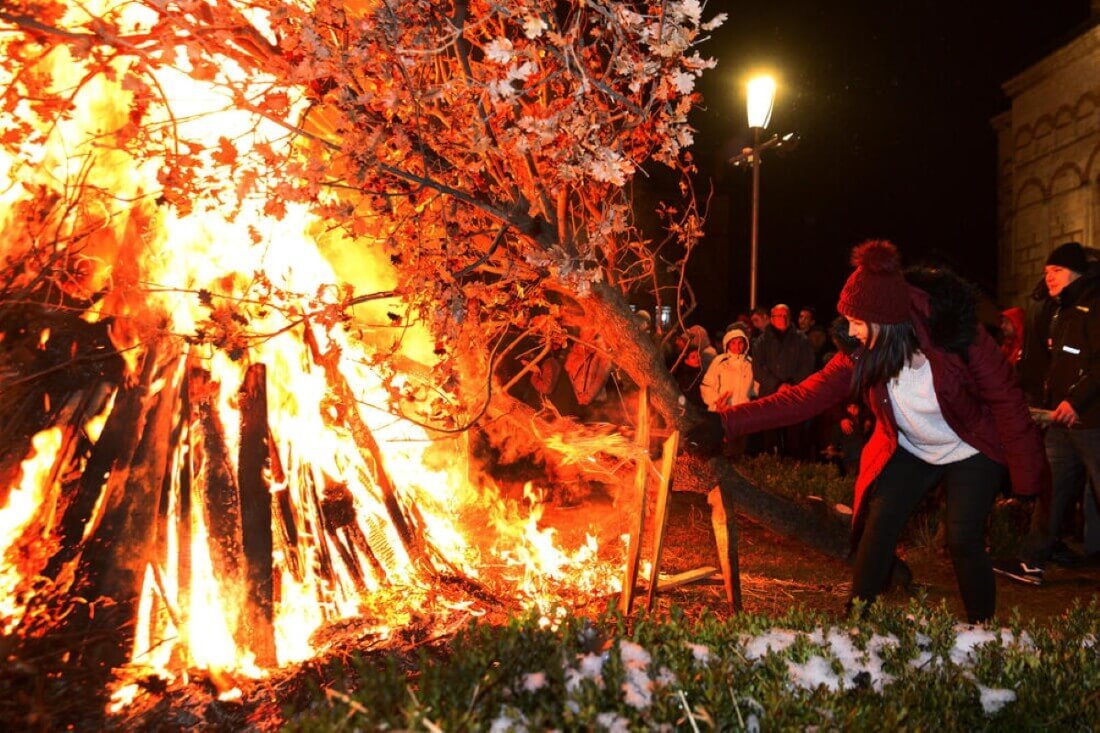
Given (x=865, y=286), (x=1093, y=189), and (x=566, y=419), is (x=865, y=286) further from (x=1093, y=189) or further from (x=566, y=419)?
(x=1093, y=189)

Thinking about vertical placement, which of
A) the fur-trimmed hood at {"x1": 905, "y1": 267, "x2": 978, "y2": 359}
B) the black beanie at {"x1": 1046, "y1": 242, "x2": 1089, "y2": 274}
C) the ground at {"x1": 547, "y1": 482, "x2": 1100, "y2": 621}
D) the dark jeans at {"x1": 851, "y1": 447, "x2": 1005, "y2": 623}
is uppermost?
the black beanie at {"x1": 1046, "y1": 242, "x2": 1089, "y2": 274}

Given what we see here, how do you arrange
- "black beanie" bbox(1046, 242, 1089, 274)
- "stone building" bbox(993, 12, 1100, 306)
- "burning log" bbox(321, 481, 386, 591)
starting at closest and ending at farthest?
1. "burning log" bbox(321, 481, 386, 591)
2. "black beanie" bbox(1046, 242, 1089, 274)
3. "stone building" bbox(993, 12, 1100, 306)

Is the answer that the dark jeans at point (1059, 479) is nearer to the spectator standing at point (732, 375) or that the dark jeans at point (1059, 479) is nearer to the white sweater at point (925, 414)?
the white sweater at point (925, 414)

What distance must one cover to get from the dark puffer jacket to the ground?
1.21 metres

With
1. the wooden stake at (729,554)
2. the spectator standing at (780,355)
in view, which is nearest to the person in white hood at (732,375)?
the spectator standing at (780,355)

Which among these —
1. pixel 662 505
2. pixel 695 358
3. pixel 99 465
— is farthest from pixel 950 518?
pixel 695 358

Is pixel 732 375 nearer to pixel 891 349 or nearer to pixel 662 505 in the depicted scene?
pixel 662 505

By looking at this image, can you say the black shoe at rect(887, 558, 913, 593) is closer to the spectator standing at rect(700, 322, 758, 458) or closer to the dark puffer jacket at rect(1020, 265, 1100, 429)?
the dark puffer jacket at rect(1020, 265, 1100, 429)

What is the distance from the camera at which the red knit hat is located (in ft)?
12.8

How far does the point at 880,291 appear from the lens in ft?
12.8

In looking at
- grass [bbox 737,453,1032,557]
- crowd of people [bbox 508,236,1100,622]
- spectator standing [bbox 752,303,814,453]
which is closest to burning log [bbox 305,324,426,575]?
crowd of people [bbox 508,236,1100,622]

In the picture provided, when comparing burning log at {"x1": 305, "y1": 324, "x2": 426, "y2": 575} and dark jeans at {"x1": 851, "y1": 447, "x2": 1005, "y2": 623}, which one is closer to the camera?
dark jeans at {"x1": 851, "y1": 447, "x2": 1005, "y2": 623}

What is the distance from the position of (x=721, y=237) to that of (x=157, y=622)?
2348cm

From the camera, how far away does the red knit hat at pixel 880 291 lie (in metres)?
3.91
